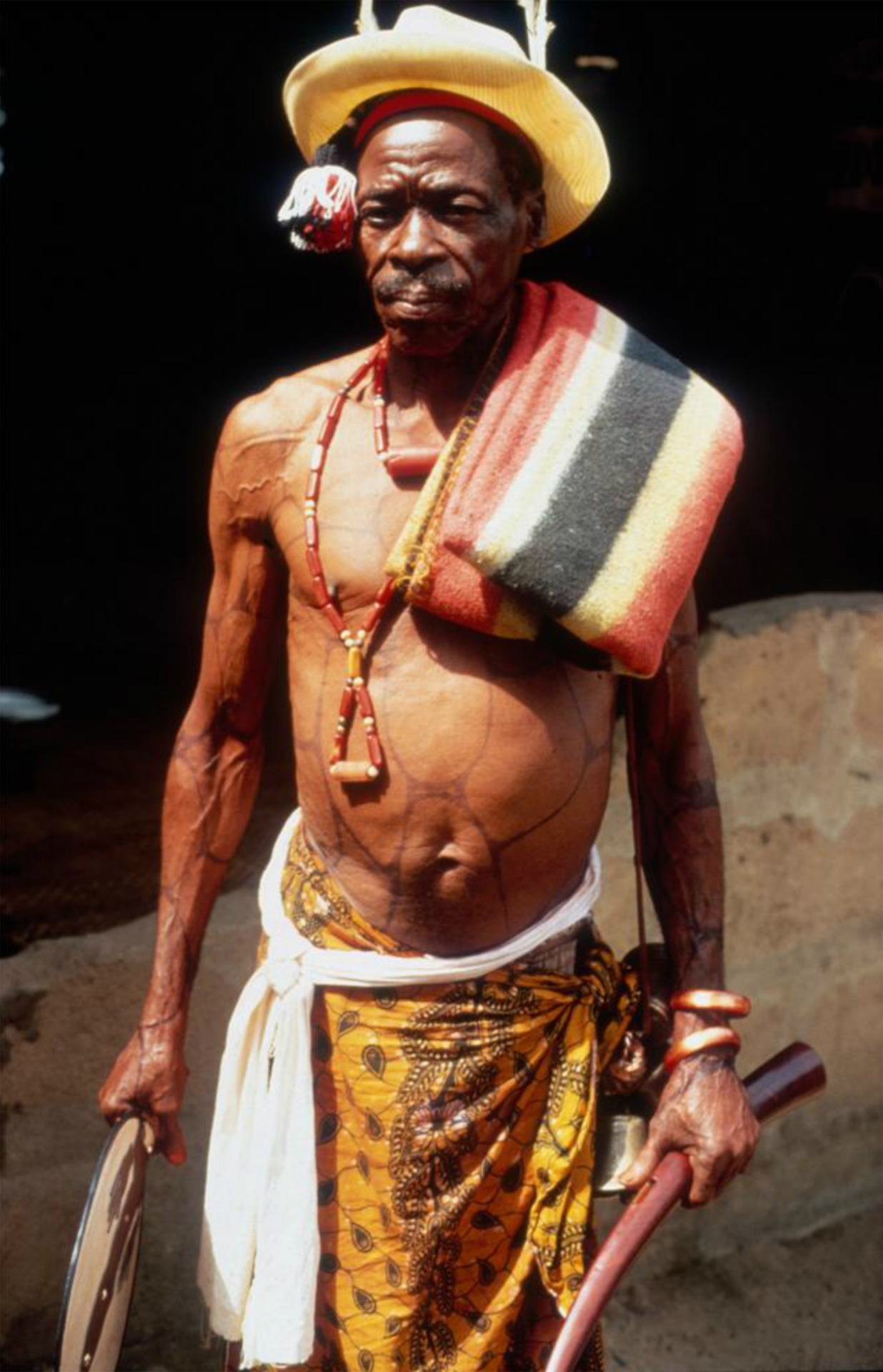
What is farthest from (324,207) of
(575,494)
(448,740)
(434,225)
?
(448,740)

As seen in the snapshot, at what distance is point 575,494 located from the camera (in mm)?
1980

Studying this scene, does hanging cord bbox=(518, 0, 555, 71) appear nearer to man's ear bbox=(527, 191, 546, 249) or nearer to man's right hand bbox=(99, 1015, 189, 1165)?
man's ear bbox=(527, 191, 546, 249)

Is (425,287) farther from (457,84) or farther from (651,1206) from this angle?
(651,1206)

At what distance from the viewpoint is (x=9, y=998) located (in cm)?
291

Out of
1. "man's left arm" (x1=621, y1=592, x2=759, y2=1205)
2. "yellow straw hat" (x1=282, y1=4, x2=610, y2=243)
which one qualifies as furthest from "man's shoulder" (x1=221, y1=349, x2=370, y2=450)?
"man's left arm" (x1=621, y1=592, x2=759, y2=1205)

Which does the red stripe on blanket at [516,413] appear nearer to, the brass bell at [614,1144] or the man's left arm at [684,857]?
the man's left arm at [684,857]

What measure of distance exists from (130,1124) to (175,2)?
173 inches

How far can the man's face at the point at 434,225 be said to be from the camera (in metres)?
1.99

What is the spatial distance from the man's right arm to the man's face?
368 mm

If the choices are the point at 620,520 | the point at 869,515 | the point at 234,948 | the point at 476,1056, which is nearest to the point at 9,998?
the point at 234,948

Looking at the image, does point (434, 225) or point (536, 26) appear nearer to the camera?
point (434, 225)

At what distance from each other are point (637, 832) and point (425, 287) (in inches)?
35.3

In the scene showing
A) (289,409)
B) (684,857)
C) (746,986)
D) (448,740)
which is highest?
(289,409)

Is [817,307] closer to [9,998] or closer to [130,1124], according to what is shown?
[9,998]
